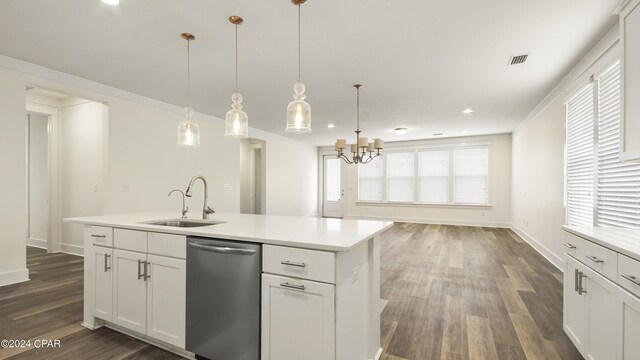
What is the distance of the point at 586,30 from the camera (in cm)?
253

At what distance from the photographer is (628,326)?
1355 mm

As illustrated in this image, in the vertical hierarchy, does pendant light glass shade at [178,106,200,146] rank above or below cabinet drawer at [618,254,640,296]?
above

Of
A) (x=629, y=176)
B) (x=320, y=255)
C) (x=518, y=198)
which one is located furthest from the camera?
(x=518, y=198)

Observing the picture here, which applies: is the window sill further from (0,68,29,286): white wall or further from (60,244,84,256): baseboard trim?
(0,68,29,286): white wall

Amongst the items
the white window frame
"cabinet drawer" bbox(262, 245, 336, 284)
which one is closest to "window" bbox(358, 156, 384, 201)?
the white window frame

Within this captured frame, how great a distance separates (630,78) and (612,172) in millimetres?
1269

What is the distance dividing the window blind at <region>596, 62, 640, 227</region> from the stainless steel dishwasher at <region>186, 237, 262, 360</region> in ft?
9.70

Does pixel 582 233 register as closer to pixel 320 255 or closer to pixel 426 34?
pixel 320 255

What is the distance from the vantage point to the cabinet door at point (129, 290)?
81.9 inches

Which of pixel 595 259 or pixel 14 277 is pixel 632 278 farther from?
pixel 14 277

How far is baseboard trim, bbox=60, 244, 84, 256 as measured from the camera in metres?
4.69

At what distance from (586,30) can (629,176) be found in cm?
132

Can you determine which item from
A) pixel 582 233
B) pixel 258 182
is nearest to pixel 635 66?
pixel 582 233

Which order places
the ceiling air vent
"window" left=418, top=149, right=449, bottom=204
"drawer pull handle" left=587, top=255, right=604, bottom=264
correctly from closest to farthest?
"drawer pull handle" left=587, top=255, right=604, bottom=264
the ceiling air vent
"window" left=418, top=149, right=449, bottom=204
